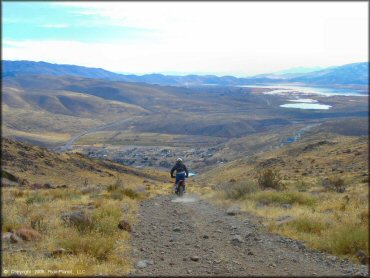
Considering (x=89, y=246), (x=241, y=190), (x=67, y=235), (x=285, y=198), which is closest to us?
(x=89, y=246)

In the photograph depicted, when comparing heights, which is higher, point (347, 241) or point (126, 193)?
point (347, 241)

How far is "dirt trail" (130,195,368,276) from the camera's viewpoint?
7.77 m

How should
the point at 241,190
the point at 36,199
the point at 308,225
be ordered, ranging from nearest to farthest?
the point at 308,225 → the point at 36,199 → the point at 241,190

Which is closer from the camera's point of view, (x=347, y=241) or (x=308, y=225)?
(x=347, y=241)

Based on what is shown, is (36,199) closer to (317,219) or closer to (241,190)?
(241,190)

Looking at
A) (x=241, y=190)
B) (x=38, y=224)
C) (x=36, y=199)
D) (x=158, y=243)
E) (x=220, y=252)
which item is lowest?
(x=241, y=190)

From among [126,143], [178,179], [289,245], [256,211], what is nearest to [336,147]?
[178,179]

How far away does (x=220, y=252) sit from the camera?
916 centimetres

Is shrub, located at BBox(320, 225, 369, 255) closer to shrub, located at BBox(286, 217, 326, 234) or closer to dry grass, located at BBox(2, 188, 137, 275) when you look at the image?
shrub, located at BBox(286, 217, 326, 234)

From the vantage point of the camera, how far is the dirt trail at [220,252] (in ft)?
25.5

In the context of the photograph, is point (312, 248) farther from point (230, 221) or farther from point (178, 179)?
point (178, 179)

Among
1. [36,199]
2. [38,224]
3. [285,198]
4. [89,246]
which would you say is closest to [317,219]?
[285,198]

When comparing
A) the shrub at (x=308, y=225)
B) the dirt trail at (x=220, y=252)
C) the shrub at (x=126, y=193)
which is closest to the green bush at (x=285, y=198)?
the dirt trail at (x=220, y=252)

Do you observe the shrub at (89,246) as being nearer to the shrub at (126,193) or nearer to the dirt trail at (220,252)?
the dirt trail at (220,252)
